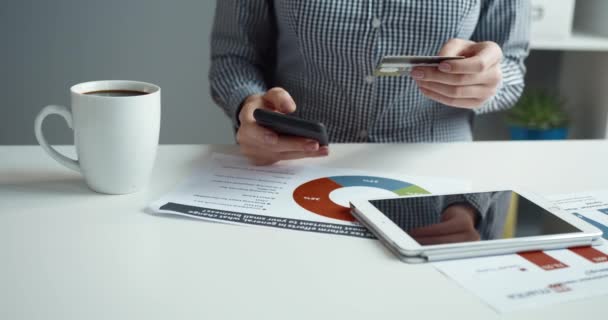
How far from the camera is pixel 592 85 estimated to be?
211 centimetres

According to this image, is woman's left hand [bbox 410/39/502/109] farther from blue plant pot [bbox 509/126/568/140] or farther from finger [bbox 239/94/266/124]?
blue plant pot [bbox 509/126/568/140]

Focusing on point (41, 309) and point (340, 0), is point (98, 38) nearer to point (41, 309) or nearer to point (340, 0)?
point (340, 0)

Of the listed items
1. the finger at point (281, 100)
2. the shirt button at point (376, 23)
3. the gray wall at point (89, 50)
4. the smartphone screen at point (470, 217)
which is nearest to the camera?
the smartphone screen at point (470, 217)

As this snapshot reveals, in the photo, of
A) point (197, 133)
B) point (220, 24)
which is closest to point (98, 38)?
point (197, 133)

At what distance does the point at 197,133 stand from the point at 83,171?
1551 mm

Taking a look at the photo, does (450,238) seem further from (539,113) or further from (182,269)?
(539,113)

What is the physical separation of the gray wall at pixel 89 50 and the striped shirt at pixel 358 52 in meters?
1.03

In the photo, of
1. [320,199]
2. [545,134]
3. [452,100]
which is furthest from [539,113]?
[320,199]

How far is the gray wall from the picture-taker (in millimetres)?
2043

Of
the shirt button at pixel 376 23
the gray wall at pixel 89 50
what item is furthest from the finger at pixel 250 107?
the gray wall at pixel 89 50

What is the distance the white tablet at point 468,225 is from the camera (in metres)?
0.56

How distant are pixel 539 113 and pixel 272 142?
5.00ft

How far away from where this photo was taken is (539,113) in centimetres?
209

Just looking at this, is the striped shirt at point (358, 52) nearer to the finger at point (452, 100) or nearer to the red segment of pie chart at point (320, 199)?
the finger at point (452, 100)
